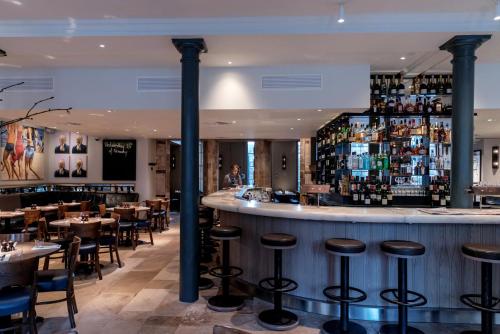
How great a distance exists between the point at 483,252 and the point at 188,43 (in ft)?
12.5

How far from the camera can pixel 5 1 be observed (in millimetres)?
3762

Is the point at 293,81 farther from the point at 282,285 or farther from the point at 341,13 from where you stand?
the point at 282,285

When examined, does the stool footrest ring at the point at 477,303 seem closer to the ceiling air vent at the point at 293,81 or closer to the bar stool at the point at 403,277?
the bar stool at the point at 403,277

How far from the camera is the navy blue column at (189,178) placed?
430 cm

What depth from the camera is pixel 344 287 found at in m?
3.36

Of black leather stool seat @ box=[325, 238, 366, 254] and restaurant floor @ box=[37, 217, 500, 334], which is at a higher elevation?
black leather stool seat @ box=[325, 238, 366, 254]

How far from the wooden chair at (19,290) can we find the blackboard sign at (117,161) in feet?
27.5

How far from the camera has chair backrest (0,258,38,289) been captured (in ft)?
9.05

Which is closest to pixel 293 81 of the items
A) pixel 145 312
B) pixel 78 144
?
pixel 145 312

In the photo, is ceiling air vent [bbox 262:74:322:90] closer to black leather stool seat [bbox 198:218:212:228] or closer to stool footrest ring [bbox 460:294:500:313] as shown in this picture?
black leather stool seat [bbox 198:218:212:228]

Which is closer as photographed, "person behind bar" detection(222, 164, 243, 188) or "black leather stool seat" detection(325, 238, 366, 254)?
"black leather stool seat" detection(325, 238, 366, 254)

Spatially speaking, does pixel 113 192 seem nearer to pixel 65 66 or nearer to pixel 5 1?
pixel 65 66

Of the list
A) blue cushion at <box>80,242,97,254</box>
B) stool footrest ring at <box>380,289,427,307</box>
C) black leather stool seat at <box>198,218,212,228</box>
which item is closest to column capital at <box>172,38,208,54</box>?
black leather stool seat at <box>198,218,212,228</box>

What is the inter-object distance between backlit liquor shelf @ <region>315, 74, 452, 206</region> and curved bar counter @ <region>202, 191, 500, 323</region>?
2630 mm
